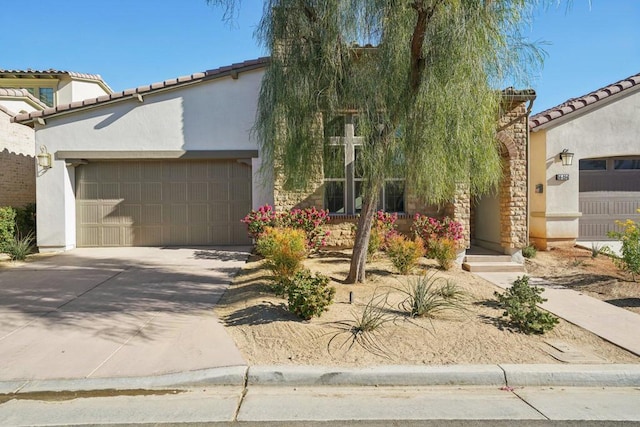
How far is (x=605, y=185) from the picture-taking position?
11.1m

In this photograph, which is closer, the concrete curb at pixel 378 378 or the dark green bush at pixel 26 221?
the concrete curb at pixel 378 378

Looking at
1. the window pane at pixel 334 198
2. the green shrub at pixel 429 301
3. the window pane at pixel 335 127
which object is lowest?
the green shrub at pixel 429 301

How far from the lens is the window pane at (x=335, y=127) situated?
5.78 meters

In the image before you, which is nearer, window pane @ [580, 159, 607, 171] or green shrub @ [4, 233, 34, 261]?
green shrub @ [4, 233, 34, 261]

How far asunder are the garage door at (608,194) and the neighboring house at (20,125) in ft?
59.1

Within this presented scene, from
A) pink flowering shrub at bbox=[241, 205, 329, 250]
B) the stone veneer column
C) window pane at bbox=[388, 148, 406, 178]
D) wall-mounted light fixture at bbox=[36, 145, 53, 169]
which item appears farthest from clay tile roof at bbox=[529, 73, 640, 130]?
wall-mounted light fixture at bbox=[36, 145, 53, 169]

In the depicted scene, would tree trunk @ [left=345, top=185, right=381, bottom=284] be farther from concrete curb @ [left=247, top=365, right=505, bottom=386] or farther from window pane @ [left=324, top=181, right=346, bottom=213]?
window pane @ [left=324, top=181, right=346, bottom=213]

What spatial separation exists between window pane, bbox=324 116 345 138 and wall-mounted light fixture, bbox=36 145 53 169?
8.97 meters

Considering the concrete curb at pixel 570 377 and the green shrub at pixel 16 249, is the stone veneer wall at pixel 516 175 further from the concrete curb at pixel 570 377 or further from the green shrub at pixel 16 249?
the green shrub at pixel 16 249

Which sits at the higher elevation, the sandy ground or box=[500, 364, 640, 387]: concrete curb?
the sandy ground

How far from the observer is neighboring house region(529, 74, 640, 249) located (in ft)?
34.8

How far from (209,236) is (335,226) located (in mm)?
3986

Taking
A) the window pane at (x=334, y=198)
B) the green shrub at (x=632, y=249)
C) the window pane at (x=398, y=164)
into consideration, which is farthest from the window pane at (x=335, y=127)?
the green shrub at (x=632, y=249)

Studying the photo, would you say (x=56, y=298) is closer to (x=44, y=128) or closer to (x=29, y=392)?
(x=29, y=392)
